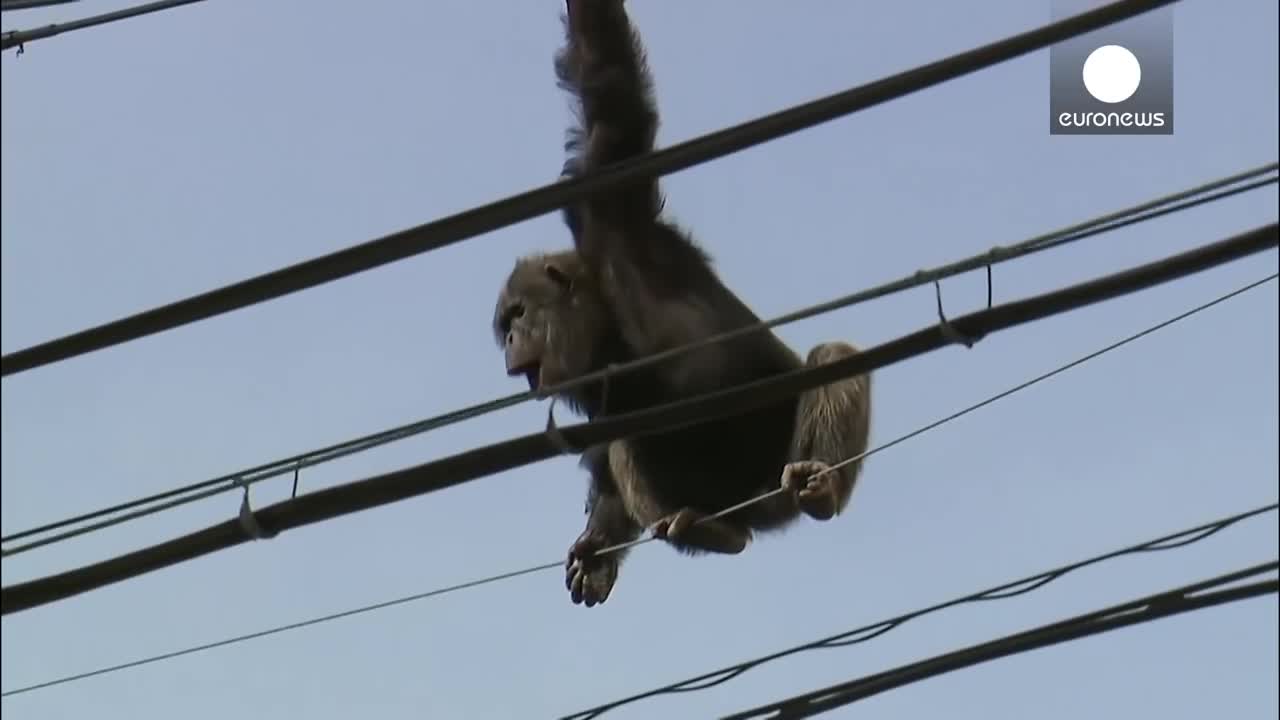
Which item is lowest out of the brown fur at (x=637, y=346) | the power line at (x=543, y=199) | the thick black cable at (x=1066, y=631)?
the thick black cable at (x=1066, y=631)

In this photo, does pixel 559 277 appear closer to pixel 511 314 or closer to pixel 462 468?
pixel 511 314

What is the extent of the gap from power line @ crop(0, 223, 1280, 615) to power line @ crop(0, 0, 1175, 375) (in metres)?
0.58

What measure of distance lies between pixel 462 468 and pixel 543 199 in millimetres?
770

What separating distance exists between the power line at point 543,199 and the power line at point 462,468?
58 centimetres

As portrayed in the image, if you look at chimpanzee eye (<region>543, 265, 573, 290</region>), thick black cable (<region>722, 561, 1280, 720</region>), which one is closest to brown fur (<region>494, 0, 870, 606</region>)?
chimpanzee eye (<region>543, 265, 573, 290</region>)

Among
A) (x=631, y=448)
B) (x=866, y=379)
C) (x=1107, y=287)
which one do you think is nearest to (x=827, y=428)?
(x=866, y=379)

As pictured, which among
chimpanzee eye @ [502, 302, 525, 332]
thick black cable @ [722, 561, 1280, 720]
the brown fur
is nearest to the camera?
thick black cable @ [722, 561, 1280, 720]

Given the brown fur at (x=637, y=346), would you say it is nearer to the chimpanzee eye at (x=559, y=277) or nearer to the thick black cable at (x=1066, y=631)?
the chimpanzee eye at (x=559, y=277)

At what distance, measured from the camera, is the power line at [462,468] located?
519cm

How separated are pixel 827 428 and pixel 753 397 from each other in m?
2.67

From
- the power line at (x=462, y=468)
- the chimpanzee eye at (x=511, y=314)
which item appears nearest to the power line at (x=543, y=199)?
the power line at (x=462, y=468)

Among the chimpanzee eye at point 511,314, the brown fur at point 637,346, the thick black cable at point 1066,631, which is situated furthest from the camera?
the chimpanzee eye at point 511,314

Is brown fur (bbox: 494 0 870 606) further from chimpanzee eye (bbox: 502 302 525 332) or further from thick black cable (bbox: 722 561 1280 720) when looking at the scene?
thick black cable (bbox: 722 561 1280 720)

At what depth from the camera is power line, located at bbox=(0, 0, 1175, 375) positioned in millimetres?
5031
